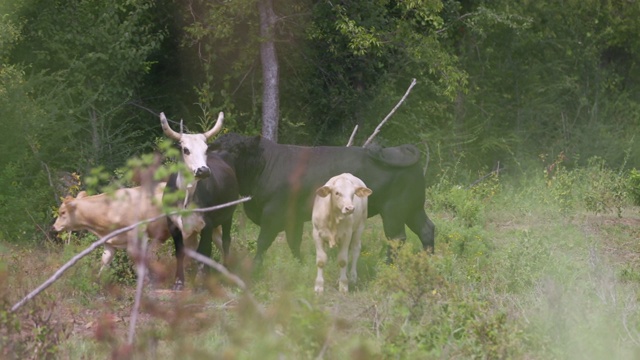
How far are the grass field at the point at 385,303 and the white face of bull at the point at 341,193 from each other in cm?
75

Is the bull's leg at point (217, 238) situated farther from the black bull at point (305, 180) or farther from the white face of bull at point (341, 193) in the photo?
the white face of bull at point (341, 193)

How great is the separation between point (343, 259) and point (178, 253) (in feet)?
5.48

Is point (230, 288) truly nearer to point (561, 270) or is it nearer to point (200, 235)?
point (200, 235)

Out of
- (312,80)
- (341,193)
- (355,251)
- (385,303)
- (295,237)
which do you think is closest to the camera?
(385,303)

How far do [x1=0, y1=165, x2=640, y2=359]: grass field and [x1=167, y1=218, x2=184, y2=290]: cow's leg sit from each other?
0.34ft

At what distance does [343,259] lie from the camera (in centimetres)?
1101

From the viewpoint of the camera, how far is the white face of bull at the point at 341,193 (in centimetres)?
1073

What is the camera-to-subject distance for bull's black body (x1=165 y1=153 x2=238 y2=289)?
11.5 m

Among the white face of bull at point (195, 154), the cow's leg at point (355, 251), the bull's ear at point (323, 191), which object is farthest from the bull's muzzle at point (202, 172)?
the cow's leg at point (355, 251)

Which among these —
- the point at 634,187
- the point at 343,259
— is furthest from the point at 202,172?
the point at 634,187

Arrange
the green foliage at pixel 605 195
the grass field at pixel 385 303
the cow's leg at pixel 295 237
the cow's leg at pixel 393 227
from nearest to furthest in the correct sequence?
the grass field at pixel 385 303
the cow's leg at pixel 295 237
the cow's leg at pixel 393 227
the green foliage at pixel 605 195

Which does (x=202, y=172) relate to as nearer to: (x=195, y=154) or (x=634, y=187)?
(x=195, y=154)

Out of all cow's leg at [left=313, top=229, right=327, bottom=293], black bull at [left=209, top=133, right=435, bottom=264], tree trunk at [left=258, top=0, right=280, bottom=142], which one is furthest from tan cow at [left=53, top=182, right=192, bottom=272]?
tree trunk at [left=258, top=0, right=280, bottom=142]

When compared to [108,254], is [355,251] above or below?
above
